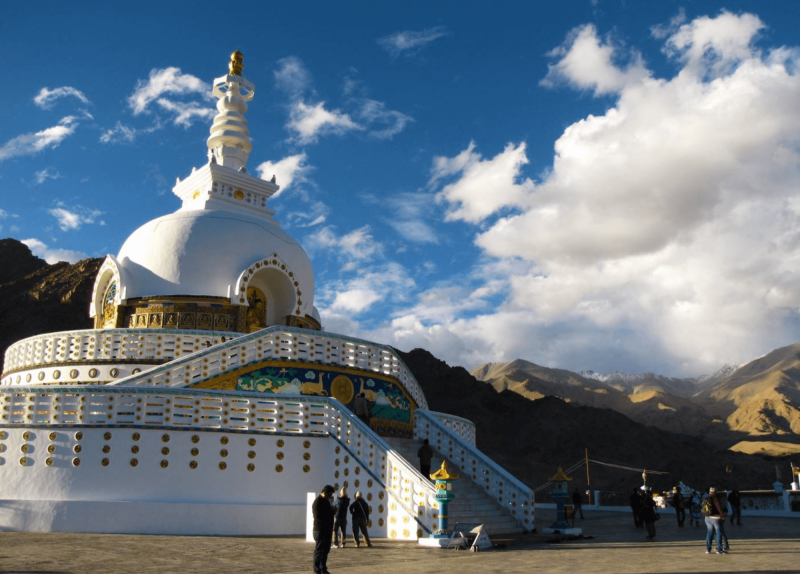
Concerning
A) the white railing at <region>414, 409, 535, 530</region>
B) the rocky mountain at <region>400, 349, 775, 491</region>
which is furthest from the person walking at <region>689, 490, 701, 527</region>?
the rocky mountain at <region>400, 349, 775, 491</region>

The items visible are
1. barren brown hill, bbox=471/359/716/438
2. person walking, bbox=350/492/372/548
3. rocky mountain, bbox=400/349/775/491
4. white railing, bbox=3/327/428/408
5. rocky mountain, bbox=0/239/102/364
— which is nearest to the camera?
person walking, bbox=350/492/372/548

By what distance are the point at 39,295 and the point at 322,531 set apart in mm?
78816

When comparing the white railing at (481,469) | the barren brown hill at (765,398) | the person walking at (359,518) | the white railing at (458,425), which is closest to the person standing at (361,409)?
the white railing at (481,469)

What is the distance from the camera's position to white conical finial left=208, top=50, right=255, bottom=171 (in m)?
29.8

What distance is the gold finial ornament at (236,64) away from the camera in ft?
104

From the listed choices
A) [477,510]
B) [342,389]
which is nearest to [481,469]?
[477,510]

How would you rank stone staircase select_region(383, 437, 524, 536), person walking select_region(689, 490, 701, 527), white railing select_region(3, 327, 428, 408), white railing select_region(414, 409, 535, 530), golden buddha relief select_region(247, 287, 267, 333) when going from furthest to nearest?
golden buddha relief select_region(247, 287, 267, 333) → person walking select_region(689, 490, 701, 527) → white railing select_region(3, 327, 428, 408) → white railing select_region(414, 409, 535, 530) → stone staircase select_region(383, 437, 524, 536)

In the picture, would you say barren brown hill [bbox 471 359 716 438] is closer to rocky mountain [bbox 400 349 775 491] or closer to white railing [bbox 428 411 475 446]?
rocky mountain [bbox 400 349 775 491]

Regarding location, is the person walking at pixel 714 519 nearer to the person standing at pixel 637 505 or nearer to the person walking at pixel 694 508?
the person standing at pixel 637 505

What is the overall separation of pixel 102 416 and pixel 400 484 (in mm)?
6222

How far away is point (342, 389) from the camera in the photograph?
62.4 ft

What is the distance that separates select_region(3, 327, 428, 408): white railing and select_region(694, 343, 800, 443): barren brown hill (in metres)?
72.6

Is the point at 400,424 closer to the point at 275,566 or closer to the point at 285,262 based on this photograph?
the point at 285,262

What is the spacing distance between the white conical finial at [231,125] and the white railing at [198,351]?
35.2ft
